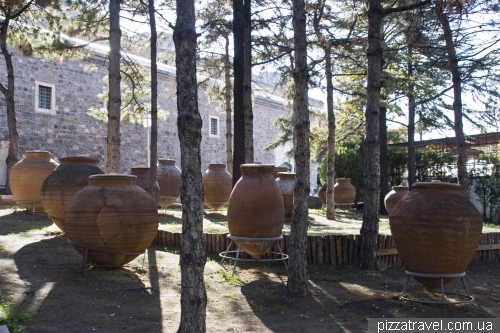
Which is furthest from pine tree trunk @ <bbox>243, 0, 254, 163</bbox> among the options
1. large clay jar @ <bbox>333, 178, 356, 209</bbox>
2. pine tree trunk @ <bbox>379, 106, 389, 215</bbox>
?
pine tree trunk @ <bbox>379, 106, 389, 215</bbox>

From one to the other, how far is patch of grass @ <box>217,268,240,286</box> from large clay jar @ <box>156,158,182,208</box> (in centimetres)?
572

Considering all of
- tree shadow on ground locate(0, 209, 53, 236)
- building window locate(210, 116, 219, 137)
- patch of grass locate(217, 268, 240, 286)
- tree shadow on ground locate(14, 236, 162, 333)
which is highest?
building window locate(210, 116, 219, 137)

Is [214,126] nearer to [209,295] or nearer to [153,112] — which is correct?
[153,112]

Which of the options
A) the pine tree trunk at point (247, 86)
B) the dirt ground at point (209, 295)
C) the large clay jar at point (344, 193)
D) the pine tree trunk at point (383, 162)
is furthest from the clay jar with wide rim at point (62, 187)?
the pine tree trunk at point (383, 162)

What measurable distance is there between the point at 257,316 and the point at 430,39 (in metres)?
8.97

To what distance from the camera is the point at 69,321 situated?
4336 mm

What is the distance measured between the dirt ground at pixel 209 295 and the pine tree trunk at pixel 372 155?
37 centimetres

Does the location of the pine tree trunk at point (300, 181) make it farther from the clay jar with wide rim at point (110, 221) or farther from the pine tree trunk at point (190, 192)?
the pine tree trunk at point (190, 192)

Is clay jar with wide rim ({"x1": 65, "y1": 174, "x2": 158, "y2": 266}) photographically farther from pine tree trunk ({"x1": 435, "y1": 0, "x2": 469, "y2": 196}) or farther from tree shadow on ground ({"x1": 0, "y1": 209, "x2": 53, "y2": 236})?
pine tree trunk ({"x1": 435, "y1": 0, "x2": 469, "y2": 196})

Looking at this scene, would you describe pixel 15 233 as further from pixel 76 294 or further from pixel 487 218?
pixel 487 218

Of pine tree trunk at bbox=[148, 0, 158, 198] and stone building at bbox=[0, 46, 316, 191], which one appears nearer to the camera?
pine tree trunk at bbox=[148, 0, 158, 198]

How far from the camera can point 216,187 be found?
12.3 metres

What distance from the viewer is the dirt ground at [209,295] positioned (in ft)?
14.9

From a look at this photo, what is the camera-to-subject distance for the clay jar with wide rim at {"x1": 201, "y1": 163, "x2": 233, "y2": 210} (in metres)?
12.3
